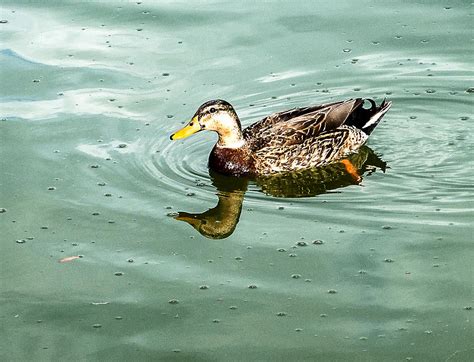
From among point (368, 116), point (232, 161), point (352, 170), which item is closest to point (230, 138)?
point (232, 161)

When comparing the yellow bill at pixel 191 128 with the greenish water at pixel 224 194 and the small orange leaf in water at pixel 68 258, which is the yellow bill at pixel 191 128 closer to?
the greenish water at pixel 224 194

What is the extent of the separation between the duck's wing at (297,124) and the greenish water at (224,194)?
16.7 inches

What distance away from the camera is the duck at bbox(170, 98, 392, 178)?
36.4ft

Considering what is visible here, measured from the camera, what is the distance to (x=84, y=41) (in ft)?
44.8

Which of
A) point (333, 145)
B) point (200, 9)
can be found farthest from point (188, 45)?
point (333, 145)

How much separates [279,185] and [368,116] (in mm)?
1334

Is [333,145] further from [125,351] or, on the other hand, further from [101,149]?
[125,351]

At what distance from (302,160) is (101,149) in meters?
1.84

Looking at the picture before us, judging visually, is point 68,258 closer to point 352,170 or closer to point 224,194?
point 224,194

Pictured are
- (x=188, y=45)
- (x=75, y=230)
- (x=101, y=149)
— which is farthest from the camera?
(x=188, y=45)

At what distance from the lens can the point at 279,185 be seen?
1092 cm

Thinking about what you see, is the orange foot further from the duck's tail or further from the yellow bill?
the yellow bill

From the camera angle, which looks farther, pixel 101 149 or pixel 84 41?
pixel 84 41

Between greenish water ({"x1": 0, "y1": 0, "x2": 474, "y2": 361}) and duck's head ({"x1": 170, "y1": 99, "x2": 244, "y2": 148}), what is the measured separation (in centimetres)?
32
